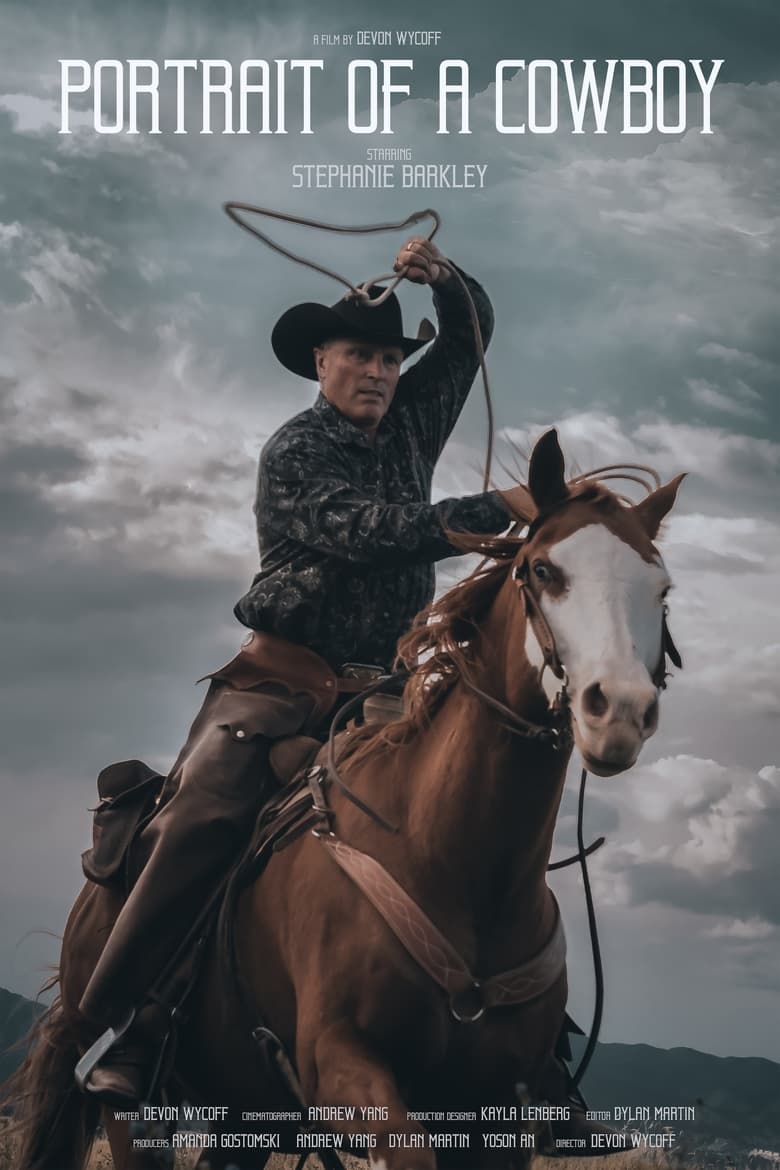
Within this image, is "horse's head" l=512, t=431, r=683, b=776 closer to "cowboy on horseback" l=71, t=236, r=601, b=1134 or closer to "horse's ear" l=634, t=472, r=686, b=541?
"horse's ear" l=634, t=472, r=686, b=541

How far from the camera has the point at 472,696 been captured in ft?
17.2

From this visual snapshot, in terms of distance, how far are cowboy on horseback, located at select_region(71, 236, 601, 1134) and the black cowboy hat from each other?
0.01 meters

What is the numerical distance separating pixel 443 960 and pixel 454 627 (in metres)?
1.20

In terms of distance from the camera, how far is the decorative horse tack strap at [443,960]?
16.7 ft

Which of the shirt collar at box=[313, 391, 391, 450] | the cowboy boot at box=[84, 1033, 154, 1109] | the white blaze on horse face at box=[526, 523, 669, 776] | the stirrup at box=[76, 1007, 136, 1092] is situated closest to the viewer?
the white blaze on horse face at box=[526, 523, 669, 776]

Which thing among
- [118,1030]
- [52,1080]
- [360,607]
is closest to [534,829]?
[360,607]

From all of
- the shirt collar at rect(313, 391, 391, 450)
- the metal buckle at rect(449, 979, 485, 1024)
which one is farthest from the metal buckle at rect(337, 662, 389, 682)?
the metal buckle at rect(449, 979, 485, 1024)

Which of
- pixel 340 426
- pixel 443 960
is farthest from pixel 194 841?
pixel 340 426

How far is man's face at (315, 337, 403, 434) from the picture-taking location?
6.88 metres

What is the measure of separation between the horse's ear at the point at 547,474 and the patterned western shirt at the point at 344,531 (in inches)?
34.5

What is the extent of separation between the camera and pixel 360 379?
6.91 meters

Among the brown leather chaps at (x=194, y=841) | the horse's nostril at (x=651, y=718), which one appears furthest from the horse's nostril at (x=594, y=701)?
the brown leather chaps at (x=194, y=841)

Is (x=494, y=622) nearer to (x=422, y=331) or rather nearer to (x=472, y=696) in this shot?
(x=472, y=696)

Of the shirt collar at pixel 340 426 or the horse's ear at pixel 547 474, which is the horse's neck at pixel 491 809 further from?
the shirt collar at pixel 340 426
